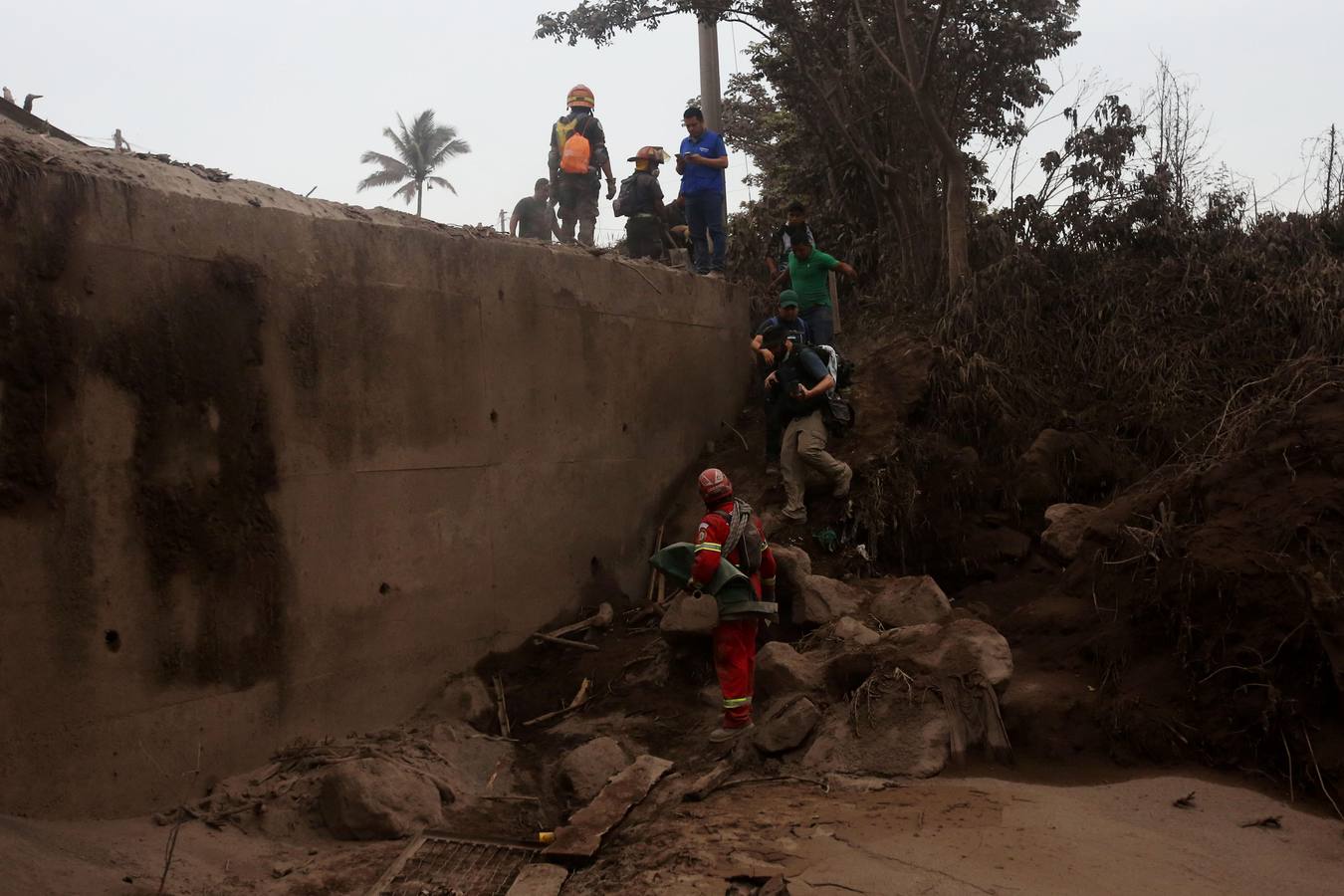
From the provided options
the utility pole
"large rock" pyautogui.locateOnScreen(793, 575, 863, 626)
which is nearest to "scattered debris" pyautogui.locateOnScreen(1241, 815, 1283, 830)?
"large rock" pyautogui.locateOnScreen(793, 575, 863, 626)

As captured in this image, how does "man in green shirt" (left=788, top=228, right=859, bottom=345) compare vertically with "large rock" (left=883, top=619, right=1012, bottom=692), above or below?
above

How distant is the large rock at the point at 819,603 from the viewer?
7620 millimetres

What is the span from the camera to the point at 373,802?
19.1ft

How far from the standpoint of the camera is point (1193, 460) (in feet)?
25.3

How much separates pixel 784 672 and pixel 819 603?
2.94ft

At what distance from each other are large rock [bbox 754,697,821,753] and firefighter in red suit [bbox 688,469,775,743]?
28cm

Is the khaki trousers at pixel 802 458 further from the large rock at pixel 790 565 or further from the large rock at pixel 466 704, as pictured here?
the large rock at pixel 466 704

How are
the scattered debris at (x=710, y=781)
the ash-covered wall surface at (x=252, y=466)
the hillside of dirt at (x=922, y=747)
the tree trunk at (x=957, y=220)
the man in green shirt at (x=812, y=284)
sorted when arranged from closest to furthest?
the hillside of dirt at (x=922, y=747), the ash-covered wall surface at (x=252, y=466), the scattered debris at (x=710, y=781), the man in green shirt at (x=812, y=284), the tree trunk at (x=957, y=220)

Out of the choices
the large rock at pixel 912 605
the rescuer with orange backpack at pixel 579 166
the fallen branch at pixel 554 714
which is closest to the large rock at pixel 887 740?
the large rock at pixel 912 605

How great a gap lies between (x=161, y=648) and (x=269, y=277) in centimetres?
214

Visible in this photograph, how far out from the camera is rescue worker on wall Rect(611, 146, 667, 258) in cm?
1092

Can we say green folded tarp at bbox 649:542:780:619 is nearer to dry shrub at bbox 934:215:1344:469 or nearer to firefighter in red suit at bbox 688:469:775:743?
firefighter in red suit at bbox 688:469:775:743

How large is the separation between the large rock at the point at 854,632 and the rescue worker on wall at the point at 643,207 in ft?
16.1

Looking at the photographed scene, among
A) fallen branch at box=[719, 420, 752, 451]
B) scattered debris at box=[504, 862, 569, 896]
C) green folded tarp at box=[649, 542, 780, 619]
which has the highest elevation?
fallen branch at box=[719, 420, 752, 451]
